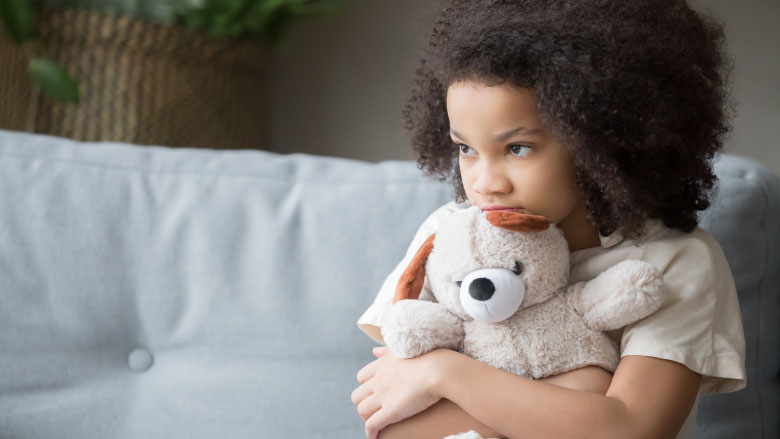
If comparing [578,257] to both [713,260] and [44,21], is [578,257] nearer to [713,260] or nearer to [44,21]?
[713,260]

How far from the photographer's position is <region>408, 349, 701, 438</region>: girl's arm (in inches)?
27.2

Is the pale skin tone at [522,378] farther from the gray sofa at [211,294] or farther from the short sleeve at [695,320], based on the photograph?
the gray sofa at [211,294]

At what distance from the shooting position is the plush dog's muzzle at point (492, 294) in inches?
27.1

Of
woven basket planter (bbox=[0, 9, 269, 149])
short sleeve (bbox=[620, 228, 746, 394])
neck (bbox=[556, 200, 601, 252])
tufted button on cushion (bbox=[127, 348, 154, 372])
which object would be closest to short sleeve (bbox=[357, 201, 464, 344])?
neck (bbox=[556, 200, 601, 252])

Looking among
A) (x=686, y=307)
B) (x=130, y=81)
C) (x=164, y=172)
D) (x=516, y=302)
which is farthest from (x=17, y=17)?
(x=686, y=307)

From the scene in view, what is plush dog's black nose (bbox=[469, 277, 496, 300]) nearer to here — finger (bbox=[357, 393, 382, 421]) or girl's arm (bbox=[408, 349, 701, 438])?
girl's arm (bbox=[408, 349, 701, 438])

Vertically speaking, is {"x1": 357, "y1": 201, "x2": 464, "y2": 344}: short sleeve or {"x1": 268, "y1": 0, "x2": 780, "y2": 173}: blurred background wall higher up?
{"x1": 268, "y1": 0, "x2": 780, "y2": 173}: blurred background wall

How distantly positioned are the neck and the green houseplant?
1005 mm

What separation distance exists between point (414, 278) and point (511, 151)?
17 centimetres

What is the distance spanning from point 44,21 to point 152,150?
2.08 feet

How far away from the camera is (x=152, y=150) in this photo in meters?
1.19

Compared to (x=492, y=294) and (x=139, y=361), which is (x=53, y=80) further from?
(x=492, y=294)

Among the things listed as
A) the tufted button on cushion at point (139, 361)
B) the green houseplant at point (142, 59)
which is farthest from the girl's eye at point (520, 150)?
the green houseplant at point (142, 59)

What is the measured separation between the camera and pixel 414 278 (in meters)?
0.78
